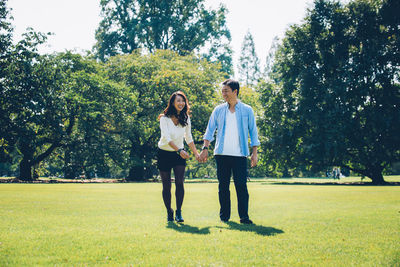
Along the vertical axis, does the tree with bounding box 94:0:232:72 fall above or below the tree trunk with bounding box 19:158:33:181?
above

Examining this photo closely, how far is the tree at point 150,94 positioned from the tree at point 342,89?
304 inches

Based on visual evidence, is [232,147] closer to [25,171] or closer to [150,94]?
[150,94]

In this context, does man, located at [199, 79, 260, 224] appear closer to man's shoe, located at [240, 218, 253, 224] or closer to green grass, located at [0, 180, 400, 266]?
man's shoe, located at [240, 218, 253, 224]

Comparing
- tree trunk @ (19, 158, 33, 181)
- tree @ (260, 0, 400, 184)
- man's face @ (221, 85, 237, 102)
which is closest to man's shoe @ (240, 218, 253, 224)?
man's face @ (221, 85, 237, 102)

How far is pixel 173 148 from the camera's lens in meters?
6.38

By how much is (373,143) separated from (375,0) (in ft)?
35.0

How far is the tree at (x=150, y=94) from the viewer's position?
108ft

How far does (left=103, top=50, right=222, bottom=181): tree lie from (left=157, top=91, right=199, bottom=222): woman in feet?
84.3

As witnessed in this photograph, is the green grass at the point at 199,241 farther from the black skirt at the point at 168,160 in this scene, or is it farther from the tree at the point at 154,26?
the tree at the point at 154,26

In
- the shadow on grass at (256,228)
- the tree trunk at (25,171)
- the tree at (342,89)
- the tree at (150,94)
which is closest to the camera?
the shadow on grass at (256,228)

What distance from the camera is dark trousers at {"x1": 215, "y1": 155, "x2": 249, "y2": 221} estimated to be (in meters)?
6.34

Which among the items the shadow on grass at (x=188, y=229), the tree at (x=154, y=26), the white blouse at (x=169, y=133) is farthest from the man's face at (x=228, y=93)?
the tree at (x=154, y=26)

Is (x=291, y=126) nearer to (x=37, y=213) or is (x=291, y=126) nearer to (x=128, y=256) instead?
(x=37, y=213)

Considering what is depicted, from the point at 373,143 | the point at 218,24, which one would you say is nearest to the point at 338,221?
the point at 373,143
